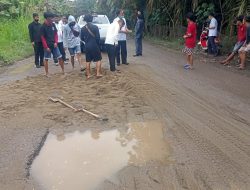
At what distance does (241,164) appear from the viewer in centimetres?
469

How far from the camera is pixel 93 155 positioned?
5.28 meters

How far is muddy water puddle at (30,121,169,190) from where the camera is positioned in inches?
179

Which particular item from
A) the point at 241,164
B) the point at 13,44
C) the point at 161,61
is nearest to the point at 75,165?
the point at 241,164

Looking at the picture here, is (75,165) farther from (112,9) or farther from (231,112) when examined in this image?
(112,9)

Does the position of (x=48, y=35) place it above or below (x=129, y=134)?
above

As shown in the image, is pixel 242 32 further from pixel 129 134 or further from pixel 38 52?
pixel 129 134

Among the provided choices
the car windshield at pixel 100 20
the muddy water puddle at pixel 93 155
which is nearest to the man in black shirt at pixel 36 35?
the car windshield at pixel 100 20

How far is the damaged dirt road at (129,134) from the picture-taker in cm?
448

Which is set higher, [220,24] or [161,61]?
[220,24]

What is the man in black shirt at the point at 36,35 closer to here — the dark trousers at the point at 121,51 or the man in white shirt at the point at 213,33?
the dark trousers at the point at 121,51

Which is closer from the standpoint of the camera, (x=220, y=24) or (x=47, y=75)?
(x=47, y=75)

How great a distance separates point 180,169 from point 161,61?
9.09 metres

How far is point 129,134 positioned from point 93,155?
2.98 feet

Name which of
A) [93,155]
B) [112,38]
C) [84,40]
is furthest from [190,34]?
[93,155]
